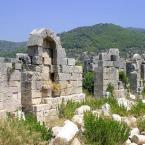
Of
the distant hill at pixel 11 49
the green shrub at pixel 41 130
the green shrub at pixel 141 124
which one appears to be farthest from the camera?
the distant hill at pixel 11 49

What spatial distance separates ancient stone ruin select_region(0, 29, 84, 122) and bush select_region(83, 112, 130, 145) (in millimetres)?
2570

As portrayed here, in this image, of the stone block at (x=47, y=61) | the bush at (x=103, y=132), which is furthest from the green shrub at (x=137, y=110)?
the bush at (x=103, y=132)

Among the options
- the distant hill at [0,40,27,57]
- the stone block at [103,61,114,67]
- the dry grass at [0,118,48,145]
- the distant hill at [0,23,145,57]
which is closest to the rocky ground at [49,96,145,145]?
the dry grass at [0,118,48,145]

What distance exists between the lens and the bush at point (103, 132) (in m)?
9.31

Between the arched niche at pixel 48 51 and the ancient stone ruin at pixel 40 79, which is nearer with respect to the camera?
the ancient stone ruin at pixel 40 79

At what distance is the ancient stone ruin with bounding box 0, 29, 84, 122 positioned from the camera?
12.0 m

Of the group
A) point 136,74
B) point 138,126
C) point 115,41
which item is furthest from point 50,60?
point 115,41

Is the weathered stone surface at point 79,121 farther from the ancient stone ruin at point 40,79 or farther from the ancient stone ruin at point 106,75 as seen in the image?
the ancient stone ruin at point 106,75

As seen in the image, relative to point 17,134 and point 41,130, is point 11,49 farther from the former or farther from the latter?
point 17,134

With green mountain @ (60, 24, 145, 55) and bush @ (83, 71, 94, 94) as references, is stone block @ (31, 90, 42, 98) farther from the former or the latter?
green mountain @ (60, 24, 145, 55)

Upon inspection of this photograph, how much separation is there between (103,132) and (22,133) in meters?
1.88

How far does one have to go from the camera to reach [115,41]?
307 ft

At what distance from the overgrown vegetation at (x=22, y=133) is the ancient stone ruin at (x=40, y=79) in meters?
2.08

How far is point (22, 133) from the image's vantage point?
8.39 m
